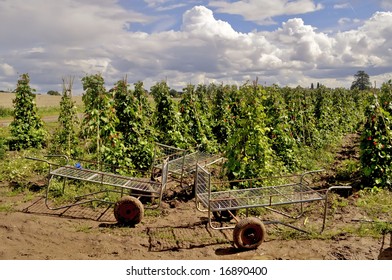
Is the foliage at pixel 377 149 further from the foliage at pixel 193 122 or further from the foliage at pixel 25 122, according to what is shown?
the foliage at pixel 25 122

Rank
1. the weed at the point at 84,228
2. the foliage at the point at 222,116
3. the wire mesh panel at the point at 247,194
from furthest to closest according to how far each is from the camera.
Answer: the foliage at the point at 222,116, the weed at the point at 84,228, the wire mesh panel at the point at 247,194

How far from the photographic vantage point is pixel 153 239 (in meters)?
6.05

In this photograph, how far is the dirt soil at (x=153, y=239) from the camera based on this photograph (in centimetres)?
544

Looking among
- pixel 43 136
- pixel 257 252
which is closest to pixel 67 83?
pixel 43 136

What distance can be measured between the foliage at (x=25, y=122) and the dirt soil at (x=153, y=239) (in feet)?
18.3

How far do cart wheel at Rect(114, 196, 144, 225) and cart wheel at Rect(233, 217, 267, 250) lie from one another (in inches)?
76.7

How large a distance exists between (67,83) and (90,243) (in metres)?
7.24

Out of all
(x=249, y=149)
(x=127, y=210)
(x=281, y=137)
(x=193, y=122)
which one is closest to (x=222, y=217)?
(x=127, y=210)

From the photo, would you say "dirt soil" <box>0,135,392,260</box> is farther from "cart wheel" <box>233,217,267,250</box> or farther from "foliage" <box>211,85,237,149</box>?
"foliage" <box>211,85,237,149</box>

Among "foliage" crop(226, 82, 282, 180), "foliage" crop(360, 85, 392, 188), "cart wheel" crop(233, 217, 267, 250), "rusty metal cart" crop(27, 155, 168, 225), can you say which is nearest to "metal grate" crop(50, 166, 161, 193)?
"rusty metal cart" crop(27, 155, 168, 225)

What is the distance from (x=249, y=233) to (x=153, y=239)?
5.48ft

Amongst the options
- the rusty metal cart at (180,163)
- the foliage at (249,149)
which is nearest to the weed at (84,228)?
the rusty metal cart at (180,163)

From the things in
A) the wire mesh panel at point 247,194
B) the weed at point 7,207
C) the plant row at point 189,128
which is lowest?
the weed at point 7,207

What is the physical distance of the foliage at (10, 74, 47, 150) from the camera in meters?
12.3
